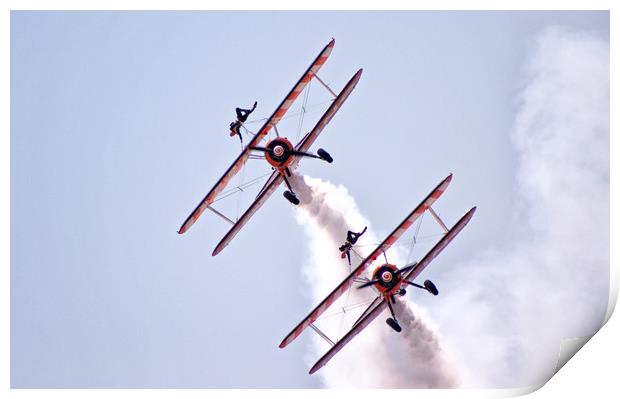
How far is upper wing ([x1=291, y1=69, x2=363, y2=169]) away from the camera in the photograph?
109 ft

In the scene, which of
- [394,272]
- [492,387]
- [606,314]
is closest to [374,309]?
[394,272]

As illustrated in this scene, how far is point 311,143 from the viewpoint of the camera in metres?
34.1

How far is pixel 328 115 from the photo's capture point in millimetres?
33688

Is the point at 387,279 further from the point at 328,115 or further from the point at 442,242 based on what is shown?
the point at 328,115

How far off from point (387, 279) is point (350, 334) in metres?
2.04

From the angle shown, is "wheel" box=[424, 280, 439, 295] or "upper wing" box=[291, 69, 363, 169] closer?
"wheel" box=[424, 280, 439, 295]

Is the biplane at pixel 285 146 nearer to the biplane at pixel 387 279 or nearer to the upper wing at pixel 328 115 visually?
the upper wing at pixel 328 115

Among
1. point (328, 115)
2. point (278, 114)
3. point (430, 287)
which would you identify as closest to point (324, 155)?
point (328, 115)

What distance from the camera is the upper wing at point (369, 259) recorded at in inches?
1342

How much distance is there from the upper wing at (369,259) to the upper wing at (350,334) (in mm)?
925

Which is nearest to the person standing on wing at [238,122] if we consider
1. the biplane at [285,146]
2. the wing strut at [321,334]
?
the biplane at [285,146]

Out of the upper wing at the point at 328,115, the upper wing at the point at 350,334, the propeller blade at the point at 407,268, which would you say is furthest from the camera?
the upper wing at the point at 350,334

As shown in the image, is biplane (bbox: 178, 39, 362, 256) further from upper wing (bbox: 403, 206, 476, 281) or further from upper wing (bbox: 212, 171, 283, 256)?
upper wing (bbox: 403, 206, 476, 281)

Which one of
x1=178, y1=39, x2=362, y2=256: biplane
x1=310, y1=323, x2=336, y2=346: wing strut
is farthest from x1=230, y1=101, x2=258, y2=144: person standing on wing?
x1=310, y1=323, x2=336, y2=346: wing strut
